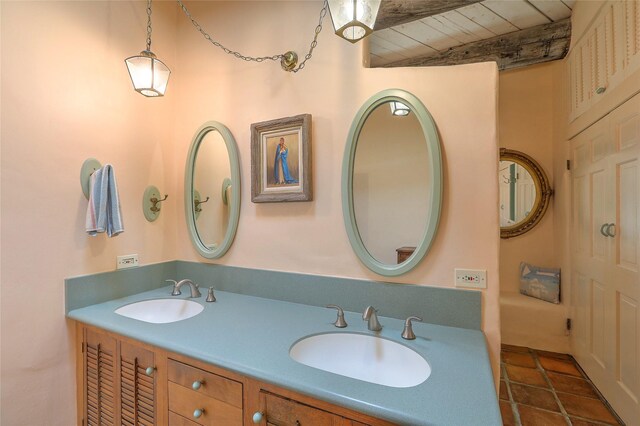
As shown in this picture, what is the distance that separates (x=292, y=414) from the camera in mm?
965

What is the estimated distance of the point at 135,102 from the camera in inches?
73.2

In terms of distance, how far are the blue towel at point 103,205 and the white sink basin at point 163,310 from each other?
1.58 ft

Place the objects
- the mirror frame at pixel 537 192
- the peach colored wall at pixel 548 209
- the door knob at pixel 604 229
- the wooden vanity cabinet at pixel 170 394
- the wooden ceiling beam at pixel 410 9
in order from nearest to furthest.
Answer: the wooden vanity cabinet at pixel 170 394, the wooden ceiling beam at pixel 410 9, the door knob at pixel 604 229, the peach colored wall at pixel 548 209, the mirror frame at pixel 537 192

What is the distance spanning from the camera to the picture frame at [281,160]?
166 centimetres

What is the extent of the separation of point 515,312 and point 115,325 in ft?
10.2

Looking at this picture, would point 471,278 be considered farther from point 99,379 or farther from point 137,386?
point 99,379

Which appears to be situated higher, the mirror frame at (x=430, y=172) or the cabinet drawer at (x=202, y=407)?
the mirror frame at (x=430, y=172)

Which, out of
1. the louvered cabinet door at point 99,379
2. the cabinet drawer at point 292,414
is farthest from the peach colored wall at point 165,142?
the cabinet drawer at point 292,414

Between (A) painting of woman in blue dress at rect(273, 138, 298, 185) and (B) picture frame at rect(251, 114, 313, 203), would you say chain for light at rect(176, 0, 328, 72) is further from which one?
(A) painting of woman in blue dress at rect(273, 138, 298, 185)

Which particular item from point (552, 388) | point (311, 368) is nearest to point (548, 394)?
point (552, 388)

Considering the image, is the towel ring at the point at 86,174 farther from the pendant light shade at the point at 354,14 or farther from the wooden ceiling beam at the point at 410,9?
the wooden ceiling beam at the point at 410,9

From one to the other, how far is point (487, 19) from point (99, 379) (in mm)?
3396

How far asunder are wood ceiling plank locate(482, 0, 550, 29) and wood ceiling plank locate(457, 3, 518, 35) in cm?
3

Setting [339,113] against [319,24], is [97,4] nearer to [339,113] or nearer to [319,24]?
[319,24]
